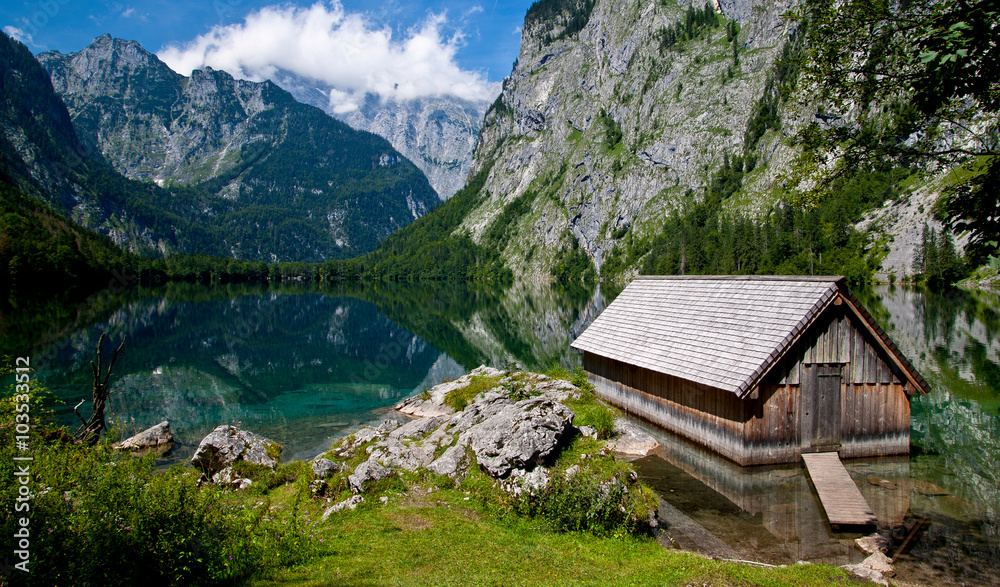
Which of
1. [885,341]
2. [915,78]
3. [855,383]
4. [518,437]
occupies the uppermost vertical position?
[915,78]

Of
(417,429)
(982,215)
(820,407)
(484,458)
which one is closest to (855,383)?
(820,407)

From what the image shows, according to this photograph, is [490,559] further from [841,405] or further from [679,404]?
[841,405]

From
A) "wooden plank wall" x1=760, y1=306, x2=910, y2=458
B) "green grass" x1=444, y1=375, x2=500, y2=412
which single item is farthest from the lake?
"green grass" x1=444, y1=375, x2=500, y2=412

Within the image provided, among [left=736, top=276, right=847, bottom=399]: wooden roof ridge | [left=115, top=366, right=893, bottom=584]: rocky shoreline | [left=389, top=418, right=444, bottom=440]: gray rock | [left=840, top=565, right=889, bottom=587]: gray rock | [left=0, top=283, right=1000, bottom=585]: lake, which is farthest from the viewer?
[left=389, top=418, right=444, bottom=440]: gray rock

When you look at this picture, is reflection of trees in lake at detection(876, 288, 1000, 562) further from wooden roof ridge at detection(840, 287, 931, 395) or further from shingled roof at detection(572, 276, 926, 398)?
shingled roof at detection(572, 276, 926, 398)

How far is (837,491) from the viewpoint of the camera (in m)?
14.9

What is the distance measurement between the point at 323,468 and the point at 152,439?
12838mm

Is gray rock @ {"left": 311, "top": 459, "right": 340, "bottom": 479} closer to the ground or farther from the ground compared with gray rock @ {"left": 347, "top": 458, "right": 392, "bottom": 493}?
closer to the ground

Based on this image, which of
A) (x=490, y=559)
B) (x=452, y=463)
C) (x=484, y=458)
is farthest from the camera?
(x=452, y=463)

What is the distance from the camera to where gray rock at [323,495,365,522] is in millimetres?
13828

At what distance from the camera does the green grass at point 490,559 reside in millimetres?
9750

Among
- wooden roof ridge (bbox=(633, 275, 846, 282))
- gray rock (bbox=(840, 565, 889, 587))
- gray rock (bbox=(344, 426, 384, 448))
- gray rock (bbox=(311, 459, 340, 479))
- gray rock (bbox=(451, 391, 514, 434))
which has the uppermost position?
wooden roof ridge (bbox=(633, 275, 846, 282))

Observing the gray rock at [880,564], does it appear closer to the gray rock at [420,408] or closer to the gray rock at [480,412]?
the gray rock at [480,412]

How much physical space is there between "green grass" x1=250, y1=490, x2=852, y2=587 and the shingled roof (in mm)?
7403
